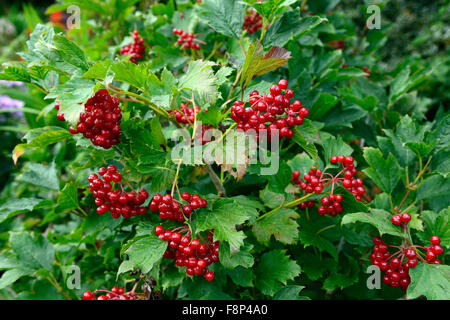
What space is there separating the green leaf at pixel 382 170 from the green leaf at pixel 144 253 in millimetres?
634

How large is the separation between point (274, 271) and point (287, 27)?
72 centimetres

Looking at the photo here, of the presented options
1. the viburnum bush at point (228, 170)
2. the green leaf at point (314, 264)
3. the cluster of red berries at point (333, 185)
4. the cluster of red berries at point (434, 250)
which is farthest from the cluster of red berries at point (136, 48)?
the cluster of red berries at point (434, 250)

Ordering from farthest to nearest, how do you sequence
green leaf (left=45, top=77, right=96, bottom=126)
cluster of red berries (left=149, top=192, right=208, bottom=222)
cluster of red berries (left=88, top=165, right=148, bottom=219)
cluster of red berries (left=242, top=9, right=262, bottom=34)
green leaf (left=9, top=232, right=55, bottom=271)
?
cluster of red berries (left=242, top=9, right=262, bottom=34)
green leaf (left=9, top=232, right=55, bottom=271)
cluster of red berries (left=88, top=165, right=148, bottom=219)
cluster of red berries (left=149, top=192, right=208, bottom=222)
green leaf (left=45, top=77, right=96, bottom=126)

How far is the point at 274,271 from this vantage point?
1.08m

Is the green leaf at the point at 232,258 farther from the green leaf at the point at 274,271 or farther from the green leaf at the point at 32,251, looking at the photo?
the green leaf at the point at 32,251

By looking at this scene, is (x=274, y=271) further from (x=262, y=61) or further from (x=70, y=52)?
(x=70, y=52)

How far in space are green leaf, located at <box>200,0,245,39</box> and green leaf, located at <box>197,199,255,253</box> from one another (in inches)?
21.3

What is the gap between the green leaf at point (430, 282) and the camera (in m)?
0.84

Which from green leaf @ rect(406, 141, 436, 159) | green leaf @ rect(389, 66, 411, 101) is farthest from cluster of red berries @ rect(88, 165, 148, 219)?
green leaf @ rect(389, 66, 411, 101)

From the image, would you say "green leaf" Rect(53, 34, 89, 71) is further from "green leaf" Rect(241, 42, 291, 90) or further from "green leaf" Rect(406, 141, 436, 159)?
"green leaf" Rect(406, 141, 436, 159)

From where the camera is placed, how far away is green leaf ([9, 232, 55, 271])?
1266 millimetres

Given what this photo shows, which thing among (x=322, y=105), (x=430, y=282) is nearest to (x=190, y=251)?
(x=430, y=282)

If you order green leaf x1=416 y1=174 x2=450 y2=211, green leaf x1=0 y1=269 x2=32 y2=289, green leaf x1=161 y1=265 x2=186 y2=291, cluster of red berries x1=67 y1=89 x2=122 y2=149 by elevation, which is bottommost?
green leaf x1=0 y1=269 x2=32 y2=289

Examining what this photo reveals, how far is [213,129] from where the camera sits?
89cm
